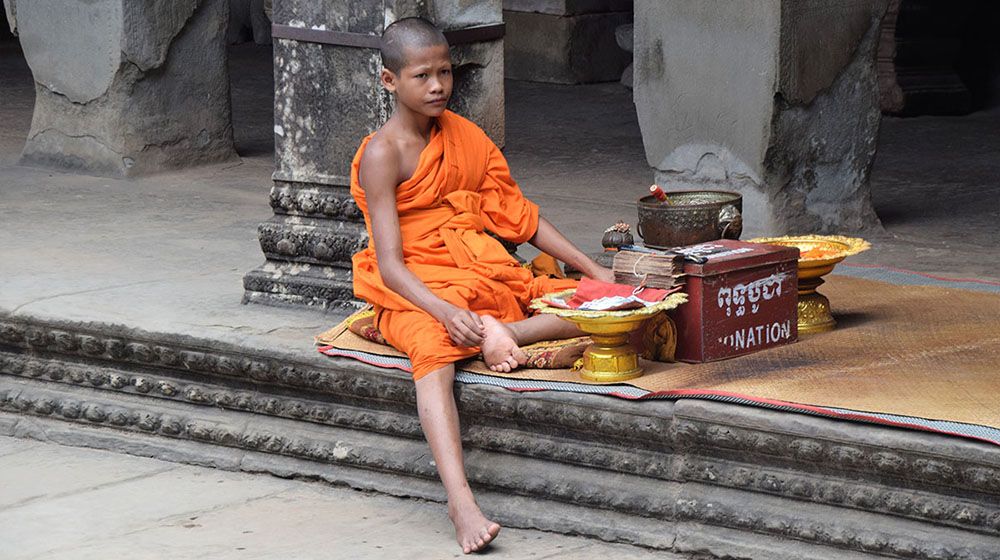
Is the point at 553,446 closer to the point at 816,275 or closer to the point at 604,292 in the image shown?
the point at 604,292

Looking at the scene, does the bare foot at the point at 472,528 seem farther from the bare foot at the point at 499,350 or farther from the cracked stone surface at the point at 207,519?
the bare foot at the point at 499,350

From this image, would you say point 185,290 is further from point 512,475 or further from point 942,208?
point 942,208

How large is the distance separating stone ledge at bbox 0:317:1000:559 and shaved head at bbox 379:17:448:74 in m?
0.76

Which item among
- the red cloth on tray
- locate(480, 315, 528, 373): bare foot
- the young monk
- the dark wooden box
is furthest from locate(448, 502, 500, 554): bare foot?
the dark wooden box

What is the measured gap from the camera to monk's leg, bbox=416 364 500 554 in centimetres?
364

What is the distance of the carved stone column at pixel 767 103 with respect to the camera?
596cm

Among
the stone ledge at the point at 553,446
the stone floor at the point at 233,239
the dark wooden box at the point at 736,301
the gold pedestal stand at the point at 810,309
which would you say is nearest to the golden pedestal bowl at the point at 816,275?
the gold pedestal stand at the point at 810,309

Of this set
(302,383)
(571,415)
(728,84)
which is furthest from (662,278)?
(728,84)

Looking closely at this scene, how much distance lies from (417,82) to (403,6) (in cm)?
52

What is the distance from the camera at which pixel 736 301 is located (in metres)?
3.96

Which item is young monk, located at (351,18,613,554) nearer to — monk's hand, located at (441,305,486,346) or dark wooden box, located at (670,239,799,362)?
monk's hand, located at (441,305,486,346)

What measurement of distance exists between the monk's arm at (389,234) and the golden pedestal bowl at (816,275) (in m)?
0.87

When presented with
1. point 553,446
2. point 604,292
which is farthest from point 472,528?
point 604,292

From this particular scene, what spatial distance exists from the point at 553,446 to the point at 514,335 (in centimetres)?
28
